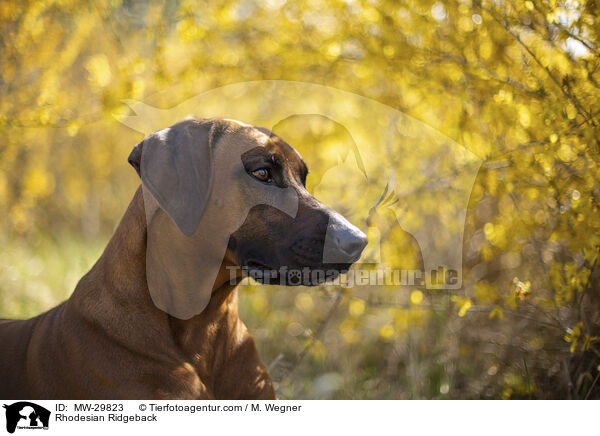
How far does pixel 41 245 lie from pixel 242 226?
16.6 feet

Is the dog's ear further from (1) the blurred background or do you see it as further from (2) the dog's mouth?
(1) the blurred background

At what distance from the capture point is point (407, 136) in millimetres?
3939

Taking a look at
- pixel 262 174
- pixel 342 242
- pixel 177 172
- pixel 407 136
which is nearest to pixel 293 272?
pixel 342 242

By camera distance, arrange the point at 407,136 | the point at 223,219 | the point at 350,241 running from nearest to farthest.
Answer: the point at 350,241 → the point at 223,219 → the point at 407,136

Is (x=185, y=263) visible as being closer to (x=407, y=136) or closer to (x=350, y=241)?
(x=350, y=241)

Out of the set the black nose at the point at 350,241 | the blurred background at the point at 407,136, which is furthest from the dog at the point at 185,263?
the blurred background at the point at 407,136

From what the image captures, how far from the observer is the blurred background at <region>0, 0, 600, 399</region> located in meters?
3.03

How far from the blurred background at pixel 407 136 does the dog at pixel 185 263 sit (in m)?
1.06

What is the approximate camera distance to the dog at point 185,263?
7.60ft

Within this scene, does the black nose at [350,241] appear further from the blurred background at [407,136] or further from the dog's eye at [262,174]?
the blurred background at [407,136]

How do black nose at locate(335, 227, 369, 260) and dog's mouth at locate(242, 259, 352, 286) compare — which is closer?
black nose at locate(335, 227, 369, 260)
